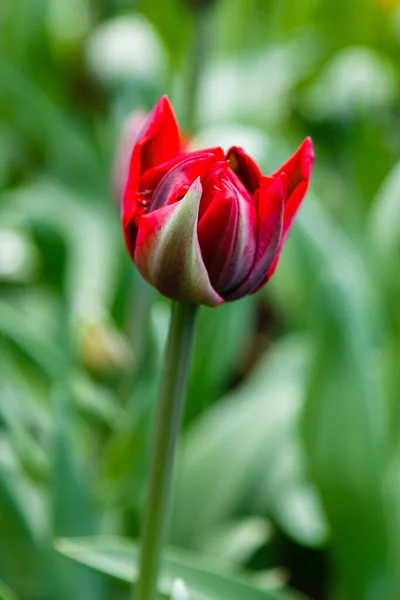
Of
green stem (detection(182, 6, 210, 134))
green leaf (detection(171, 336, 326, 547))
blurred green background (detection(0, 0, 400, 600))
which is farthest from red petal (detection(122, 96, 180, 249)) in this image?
green stem (detection(182, 6, 210, 134))

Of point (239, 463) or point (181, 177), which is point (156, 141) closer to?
point (181, 177)

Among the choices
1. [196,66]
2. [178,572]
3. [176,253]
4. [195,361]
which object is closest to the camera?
[176,253]

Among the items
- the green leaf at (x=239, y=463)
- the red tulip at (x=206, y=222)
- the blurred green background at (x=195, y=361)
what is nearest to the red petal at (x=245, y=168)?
the red tulip at (x=206, y=222)

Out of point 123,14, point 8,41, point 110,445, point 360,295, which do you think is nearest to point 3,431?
point 110,445

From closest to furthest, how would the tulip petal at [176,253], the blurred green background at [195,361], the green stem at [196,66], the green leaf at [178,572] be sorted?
the tulip petal at [176,253], the green leaf at [178,572], the blurred green background at [195,361], the green stem at [196,66]

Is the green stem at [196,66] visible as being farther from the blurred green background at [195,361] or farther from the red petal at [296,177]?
the red petal at [296,177]

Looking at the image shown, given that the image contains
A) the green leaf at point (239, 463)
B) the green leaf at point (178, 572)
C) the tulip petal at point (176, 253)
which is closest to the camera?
the tulip petal at point (176, 253)

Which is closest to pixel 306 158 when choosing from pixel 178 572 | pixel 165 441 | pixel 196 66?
pixel 165 441

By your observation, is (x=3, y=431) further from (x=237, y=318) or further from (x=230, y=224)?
(x=230, y=224)
